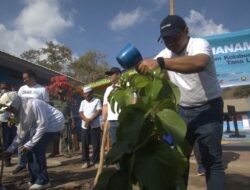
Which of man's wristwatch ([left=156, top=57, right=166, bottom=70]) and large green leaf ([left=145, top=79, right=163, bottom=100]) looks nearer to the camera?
large green leaf ([left=145, top=79, right=163, bottom=100])

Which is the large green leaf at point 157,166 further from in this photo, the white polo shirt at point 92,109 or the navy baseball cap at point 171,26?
the white polo shirt at point 92,109

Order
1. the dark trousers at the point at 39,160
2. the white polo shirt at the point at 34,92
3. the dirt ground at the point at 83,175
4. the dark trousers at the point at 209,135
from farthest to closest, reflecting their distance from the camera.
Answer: the white polo shirt at the point at 34,92 < the dark trousers at the point at 39,160 < the dirt ground at the point at 83,175 < the dark trousers at the point at 209,135

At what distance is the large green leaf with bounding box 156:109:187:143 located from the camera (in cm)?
157

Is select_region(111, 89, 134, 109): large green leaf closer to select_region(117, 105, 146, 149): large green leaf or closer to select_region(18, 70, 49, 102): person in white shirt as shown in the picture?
select_region(117, 105, 146, 149): large green leaf

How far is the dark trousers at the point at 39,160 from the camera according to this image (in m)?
4.97

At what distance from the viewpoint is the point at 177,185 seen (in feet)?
5.33

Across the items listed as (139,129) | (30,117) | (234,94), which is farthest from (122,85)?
(234,94)

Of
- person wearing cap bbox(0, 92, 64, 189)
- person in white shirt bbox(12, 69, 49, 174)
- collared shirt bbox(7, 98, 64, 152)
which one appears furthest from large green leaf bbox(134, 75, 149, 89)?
person in white shirt bbox(12, 69, 49, 174)

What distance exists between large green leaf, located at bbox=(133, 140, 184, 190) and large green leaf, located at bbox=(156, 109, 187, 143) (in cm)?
7

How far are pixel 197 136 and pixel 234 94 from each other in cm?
4641

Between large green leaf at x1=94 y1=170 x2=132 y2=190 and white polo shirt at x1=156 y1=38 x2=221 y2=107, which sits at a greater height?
white polo shirt at x1=156 y1=38 x2=221 y2=107

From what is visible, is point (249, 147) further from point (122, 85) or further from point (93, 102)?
point (122, 85)

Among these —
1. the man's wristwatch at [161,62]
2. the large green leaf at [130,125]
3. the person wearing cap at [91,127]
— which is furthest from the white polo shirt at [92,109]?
the large green leaf at [130,125]

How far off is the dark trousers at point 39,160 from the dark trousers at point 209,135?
2721mm
